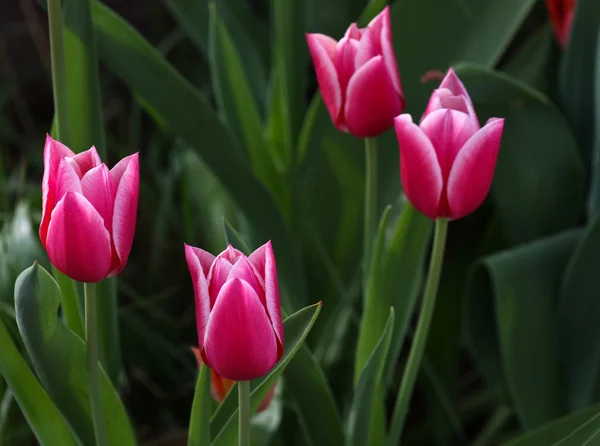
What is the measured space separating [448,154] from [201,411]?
180 mm

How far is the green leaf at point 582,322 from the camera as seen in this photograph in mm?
642

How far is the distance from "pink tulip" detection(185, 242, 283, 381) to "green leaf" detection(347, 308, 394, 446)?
122mm

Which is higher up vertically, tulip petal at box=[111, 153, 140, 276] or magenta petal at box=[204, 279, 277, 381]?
tulip petal at box=[111, 153, 140, 276]

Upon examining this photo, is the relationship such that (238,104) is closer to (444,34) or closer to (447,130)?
(444,34)

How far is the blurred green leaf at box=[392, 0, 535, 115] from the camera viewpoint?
63 centimetres

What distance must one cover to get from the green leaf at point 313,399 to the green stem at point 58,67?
0.63ft

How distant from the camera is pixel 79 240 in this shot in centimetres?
34

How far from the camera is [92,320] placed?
1.22ft

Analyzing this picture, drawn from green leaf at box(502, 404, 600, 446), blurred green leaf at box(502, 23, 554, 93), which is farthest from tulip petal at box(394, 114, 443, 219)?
blurred green leaf at box(502, 23, 554, 93)

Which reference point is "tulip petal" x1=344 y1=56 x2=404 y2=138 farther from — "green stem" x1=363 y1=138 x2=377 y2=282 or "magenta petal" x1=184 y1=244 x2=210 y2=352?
"magenta petal" x1=184 y1=244 x2=210 y2=352

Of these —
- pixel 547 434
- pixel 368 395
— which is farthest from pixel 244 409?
pixel 547 434

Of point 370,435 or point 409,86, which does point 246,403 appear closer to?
point 370,435

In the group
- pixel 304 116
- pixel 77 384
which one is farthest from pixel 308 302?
pixel 77 384

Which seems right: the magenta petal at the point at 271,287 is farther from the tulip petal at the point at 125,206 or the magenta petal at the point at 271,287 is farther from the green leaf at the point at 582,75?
the green leaf at the point at 582,75
